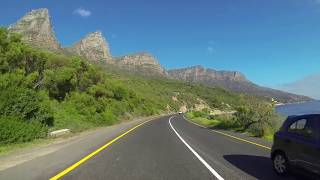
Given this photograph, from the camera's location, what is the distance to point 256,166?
12.8 m

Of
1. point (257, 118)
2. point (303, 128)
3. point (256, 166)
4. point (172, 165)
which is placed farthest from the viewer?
point (257, 118)

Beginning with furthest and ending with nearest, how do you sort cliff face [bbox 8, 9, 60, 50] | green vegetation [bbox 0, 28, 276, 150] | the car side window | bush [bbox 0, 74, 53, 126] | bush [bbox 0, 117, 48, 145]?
cliff face [bbox 8, 9, 60, 50], green vegetation [bbox 0, 28, 276, 150], bush [bbox 0, 74, 53, 126], bush [bbox 0, 117, 48, 145], the car side window

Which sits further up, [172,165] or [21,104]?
[21,104]

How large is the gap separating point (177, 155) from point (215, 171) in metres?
4.25

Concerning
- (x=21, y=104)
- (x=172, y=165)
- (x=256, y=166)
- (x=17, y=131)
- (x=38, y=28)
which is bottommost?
(x=172, y=165)

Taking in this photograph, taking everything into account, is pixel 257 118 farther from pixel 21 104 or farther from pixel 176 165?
pixel 176 165

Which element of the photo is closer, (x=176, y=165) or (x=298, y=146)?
(x=298, y=146)

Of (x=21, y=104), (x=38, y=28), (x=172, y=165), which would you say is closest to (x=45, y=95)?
(x=21, y=104)

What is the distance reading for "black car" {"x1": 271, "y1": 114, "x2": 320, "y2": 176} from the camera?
9.80m

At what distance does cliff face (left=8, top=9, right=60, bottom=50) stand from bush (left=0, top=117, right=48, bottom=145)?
11372 centimetres

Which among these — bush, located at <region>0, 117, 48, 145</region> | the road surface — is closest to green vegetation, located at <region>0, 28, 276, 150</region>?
bush, located at <region>0, 117, 48, 145</region>

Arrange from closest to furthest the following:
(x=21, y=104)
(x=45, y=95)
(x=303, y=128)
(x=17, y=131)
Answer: (x=303, y=128), (x=17, y=131), (x=21, y=104), (x=45, y=95)

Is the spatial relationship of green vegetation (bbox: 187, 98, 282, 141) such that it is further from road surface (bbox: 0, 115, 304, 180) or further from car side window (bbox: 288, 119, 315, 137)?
car side window (bbox: 288, 119, 315, 137)

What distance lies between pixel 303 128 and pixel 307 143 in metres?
0.58
